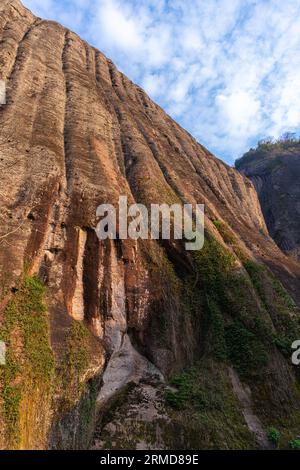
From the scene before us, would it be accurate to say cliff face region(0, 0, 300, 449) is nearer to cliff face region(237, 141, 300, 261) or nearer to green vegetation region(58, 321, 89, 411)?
green vegetation region(58, 321, 89, 411)

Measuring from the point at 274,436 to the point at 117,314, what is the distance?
25.8 ft

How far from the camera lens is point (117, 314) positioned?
17.5 m

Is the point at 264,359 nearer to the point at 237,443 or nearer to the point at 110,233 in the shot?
the point at 237,443

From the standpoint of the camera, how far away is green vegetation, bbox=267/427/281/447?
14.8 metres

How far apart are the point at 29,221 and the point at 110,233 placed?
157 inches

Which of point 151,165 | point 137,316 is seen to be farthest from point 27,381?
point 151,165

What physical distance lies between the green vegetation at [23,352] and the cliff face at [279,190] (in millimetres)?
43679

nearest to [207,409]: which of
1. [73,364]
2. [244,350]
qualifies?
[244,350]

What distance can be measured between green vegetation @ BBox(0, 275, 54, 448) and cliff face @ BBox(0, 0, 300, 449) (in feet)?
0.14

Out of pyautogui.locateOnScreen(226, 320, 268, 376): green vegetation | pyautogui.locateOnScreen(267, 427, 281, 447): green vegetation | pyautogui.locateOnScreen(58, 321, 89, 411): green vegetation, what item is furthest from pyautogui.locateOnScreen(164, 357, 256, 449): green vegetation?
pyautogui.locateOnScreen(58, 321, 89, 411): green vegetation

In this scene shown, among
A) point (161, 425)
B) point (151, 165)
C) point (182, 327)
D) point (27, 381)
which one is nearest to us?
point (27, 381)

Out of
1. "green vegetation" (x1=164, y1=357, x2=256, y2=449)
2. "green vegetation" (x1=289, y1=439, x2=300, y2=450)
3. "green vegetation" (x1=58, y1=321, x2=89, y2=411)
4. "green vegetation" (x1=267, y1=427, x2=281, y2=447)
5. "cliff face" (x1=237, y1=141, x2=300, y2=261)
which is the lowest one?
"green vegetation" (x1=289, y1=439, x2=300, y2=450)

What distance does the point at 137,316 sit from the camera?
17.8 m
